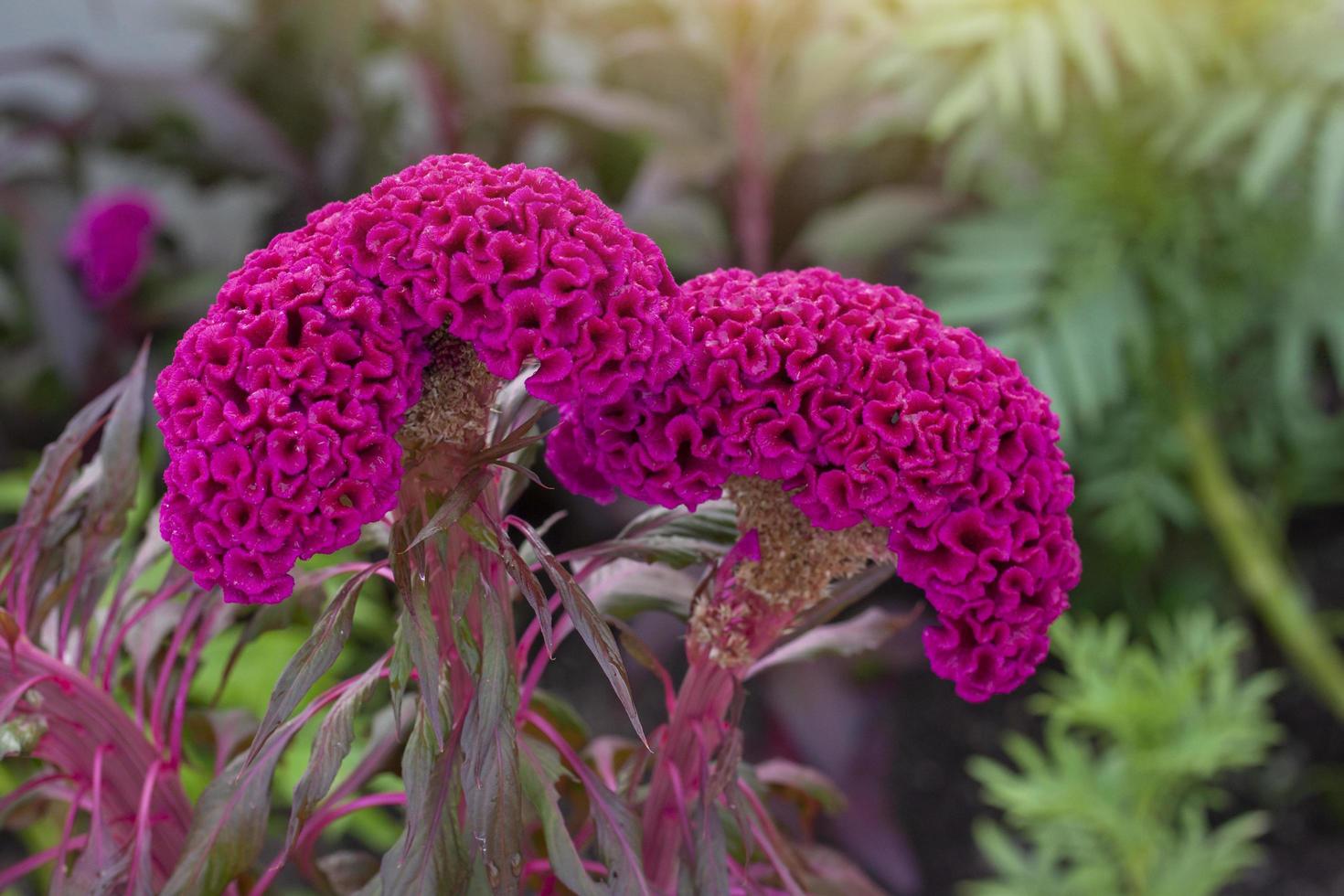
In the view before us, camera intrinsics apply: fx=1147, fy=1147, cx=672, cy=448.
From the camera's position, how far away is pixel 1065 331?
1.69 m

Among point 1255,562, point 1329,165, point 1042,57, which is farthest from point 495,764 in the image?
point 1255,562

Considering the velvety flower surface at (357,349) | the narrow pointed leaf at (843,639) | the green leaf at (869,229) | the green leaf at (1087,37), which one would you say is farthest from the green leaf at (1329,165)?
the velvety flower surface at (357,349)

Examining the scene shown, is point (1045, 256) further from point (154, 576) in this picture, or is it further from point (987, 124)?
point (154, 576)

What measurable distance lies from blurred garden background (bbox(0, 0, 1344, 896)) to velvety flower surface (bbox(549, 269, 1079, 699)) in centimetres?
81

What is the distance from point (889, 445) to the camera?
1.62ft

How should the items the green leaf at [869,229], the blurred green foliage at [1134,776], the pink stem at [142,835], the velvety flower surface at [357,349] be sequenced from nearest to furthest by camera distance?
the velvety flower surface at [357,349] < the pink stem at [142,835] < the blurred green foliage at [1134,776] < the green leaf at [869,229]

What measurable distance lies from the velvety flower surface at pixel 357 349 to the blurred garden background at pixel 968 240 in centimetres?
83

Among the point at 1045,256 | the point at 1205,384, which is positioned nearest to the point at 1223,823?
the point at 1205,384

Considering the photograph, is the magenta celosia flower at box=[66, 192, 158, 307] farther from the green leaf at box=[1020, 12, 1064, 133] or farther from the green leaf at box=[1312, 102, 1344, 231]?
the green leaf at box=[1312, 102, 1344, 231]

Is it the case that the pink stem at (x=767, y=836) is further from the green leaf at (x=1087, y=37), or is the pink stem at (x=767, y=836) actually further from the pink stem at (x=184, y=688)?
the green leaf at (x=1087, y=37)

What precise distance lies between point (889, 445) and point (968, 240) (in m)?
1.42

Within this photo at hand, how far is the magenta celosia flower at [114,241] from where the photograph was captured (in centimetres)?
164

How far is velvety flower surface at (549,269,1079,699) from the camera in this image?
1.65ft

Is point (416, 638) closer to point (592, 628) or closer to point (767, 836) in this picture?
point (592, 628)
